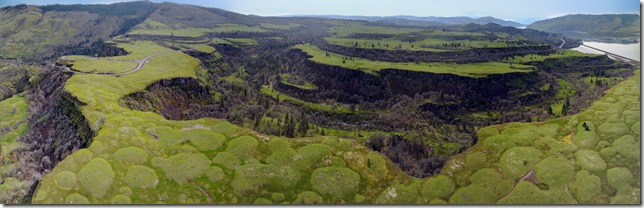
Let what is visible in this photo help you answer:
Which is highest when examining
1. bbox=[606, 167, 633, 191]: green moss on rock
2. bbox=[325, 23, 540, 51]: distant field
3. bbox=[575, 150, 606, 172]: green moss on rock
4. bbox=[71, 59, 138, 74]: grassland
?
bbox=[325, 23, 540, 51]: distant field

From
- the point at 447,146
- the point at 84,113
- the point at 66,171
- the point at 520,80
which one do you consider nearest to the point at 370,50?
the point at 520,80

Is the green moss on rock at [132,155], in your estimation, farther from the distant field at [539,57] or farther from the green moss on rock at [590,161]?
the distant field at [539,57]

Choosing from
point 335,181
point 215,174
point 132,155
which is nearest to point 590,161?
point 335,181

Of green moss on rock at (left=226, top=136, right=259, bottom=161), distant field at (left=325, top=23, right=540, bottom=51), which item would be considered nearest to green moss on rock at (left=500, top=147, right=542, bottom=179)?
green moss on rock at (left=226, top=136, right=259, bottom=161)

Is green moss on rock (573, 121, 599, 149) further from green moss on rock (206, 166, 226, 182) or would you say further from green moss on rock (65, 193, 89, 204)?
green moss on rock (65, 193, 89, 204)

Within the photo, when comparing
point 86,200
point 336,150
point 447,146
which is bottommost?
point 447,146

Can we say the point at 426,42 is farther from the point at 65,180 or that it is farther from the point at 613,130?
the point at 65,180

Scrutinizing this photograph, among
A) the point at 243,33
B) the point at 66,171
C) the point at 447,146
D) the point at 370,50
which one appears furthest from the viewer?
the point at 243,33

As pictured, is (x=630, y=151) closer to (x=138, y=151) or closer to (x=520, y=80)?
(x=138, y=151)

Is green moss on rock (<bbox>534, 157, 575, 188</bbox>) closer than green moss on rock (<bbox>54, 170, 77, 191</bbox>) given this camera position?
No
